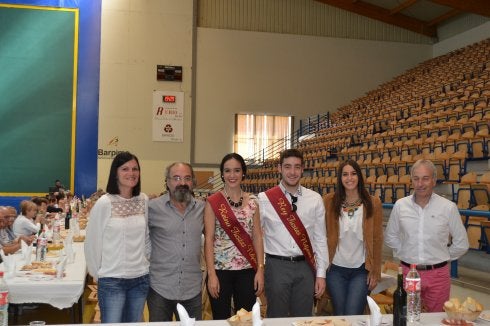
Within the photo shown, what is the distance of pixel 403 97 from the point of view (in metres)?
15.5

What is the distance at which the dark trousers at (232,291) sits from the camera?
10.7ft

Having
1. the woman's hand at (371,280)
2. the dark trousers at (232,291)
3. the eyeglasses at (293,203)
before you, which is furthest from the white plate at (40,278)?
the woman's hand at (371,280)

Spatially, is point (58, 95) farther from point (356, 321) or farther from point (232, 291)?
point (356, 321)

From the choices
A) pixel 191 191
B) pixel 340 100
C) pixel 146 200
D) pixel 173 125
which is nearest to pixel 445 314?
pixel 191 191

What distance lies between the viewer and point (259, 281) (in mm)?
3246

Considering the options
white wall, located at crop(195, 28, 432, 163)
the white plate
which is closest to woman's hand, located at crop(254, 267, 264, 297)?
the white plate

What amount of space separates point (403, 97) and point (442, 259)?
12.8m

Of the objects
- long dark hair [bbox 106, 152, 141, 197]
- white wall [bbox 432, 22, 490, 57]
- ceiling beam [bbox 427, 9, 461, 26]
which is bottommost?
long dark hair [bbox 106, 152, 141, 197]

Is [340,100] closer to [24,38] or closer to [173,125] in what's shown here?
[173,125]

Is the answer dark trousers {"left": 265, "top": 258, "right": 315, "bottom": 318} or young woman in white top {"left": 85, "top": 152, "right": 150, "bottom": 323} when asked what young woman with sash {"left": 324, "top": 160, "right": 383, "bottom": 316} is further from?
young woman in white top {"left": 85, "top": 152, "right": 150, "bottom": 323}

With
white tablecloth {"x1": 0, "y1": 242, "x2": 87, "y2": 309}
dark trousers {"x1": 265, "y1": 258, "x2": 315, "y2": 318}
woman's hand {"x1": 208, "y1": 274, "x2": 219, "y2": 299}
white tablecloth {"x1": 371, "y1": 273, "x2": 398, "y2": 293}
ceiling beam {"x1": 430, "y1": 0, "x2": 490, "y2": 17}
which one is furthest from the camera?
ceiling beam {"x1": 430, "y1": 0, "x2": 490, "y2": 17}

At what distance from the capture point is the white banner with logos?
55.9 feet

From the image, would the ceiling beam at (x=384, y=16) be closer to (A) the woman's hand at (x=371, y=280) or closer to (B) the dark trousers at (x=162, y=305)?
(A) the woman's hand at (x=371, y=280)

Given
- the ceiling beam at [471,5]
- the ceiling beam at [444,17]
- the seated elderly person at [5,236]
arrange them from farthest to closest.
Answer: the ceiling beam at [444,17]
the ceiling beam at [471,5]
the seated elderly person at [5,236]
